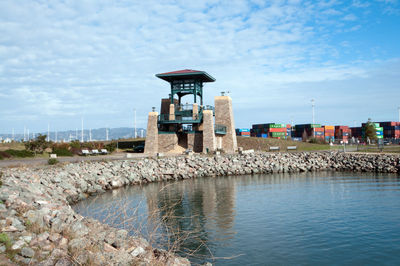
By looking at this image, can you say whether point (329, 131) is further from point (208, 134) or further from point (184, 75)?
point (184, 75)

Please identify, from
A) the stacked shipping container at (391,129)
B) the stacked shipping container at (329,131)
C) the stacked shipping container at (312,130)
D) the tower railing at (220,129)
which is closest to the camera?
the tower railing at (220,129)

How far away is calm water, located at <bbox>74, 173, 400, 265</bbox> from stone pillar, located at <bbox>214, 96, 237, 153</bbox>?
20.4 meters

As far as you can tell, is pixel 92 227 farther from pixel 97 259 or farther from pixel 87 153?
pixel 87 153

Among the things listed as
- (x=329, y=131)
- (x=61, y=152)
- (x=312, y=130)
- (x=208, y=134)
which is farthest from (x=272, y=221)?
(x=329, y=131)

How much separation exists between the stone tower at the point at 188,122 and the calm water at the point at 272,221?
62.5ft

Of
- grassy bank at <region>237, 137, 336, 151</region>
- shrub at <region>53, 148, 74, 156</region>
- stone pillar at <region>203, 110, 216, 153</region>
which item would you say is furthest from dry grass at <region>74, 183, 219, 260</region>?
grassy bank at <region>237, 137, 336, 151</region>

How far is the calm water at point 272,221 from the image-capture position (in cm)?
1011

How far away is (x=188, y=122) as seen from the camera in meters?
43.1

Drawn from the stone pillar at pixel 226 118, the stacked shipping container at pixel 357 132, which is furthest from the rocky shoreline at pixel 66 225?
the stacked shipping container at pixel 357 132

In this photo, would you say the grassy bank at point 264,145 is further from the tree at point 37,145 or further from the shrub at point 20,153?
the shrub at point 20,153

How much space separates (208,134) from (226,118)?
450cm

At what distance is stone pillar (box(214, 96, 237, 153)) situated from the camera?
4438 cm

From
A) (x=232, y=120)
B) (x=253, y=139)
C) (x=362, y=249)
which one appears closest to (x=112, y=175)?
(x=362, y=249)

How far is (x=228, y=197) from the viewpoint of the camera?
20.0 metres
